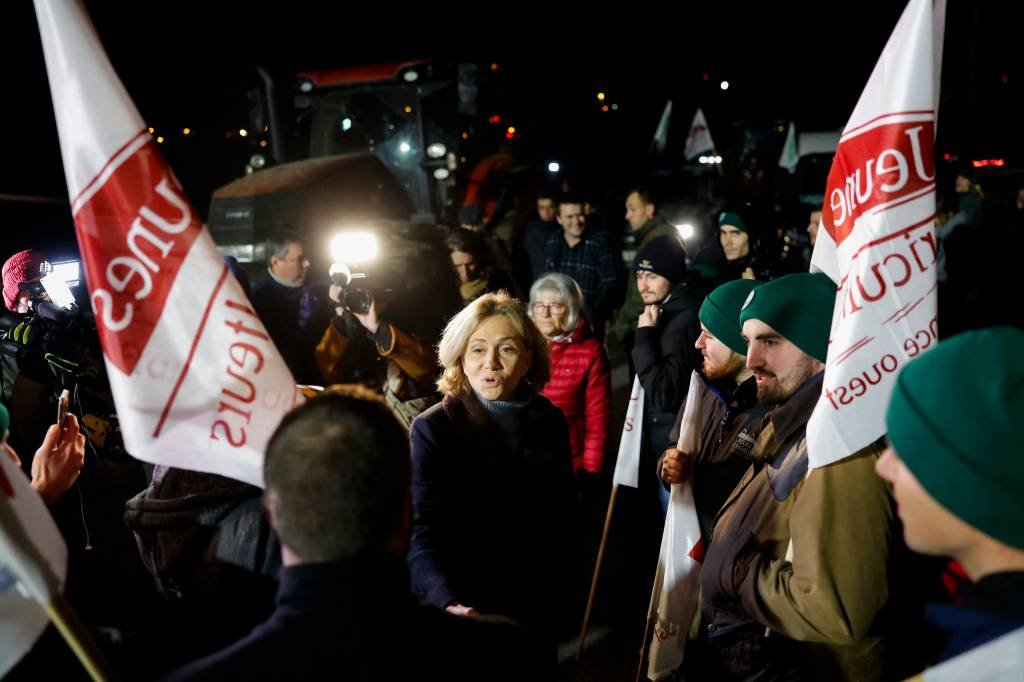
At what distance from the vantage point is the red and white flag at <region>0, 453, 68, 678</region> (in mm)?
1390

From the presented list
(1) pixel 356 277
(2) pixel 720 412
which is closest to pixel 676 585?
(2) pixel 720 412

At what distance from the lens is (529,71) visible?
12664 mm

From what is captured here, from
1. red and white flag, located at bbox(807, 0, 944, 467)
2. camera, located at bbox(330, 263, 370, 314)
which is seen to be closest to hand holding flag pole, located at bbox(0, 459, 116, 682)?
red and white flag, located at bbox(807, 0, 944, 467)

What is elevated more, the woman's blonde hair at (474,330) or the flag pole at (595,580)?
the woman's blonde hair at (474,330)

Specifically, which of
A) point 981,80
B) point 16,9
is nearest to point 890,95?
point 16,9

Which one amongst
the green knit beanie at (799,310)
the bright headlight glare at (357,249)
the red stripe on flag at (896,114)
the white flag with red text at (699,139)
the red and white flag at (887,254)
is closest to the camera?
the red and white flag at (887,254)

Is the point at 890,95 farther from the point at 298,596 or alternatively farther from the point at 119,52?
the point at 119,52

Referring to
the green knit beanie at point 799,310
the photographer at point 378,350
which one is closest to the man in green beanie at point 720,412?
the green knit beanie at point 799,310

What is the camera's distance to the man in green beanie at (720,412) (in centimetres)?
323

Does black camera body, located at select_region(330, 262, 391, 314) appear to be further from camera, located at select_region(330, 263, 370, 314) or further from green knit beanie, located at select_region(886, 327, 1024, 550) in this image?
green knit beanie, located at select_region(886, 327, 1024, 550)

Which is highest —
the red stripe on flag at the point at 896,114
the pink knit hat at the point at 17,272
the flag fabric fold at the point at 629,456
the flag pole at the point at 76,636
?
the red stripe on flag at the point at 896,114

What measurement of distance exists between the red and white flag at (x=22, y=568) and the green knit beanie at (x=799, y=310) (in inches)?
91.7

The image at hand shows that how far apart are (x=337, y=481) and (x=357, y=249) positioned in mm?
4081

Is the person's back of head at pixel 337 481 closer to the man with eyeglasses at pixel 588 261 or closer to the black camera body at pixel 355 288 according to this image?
the black camera body at pixel 355 288
